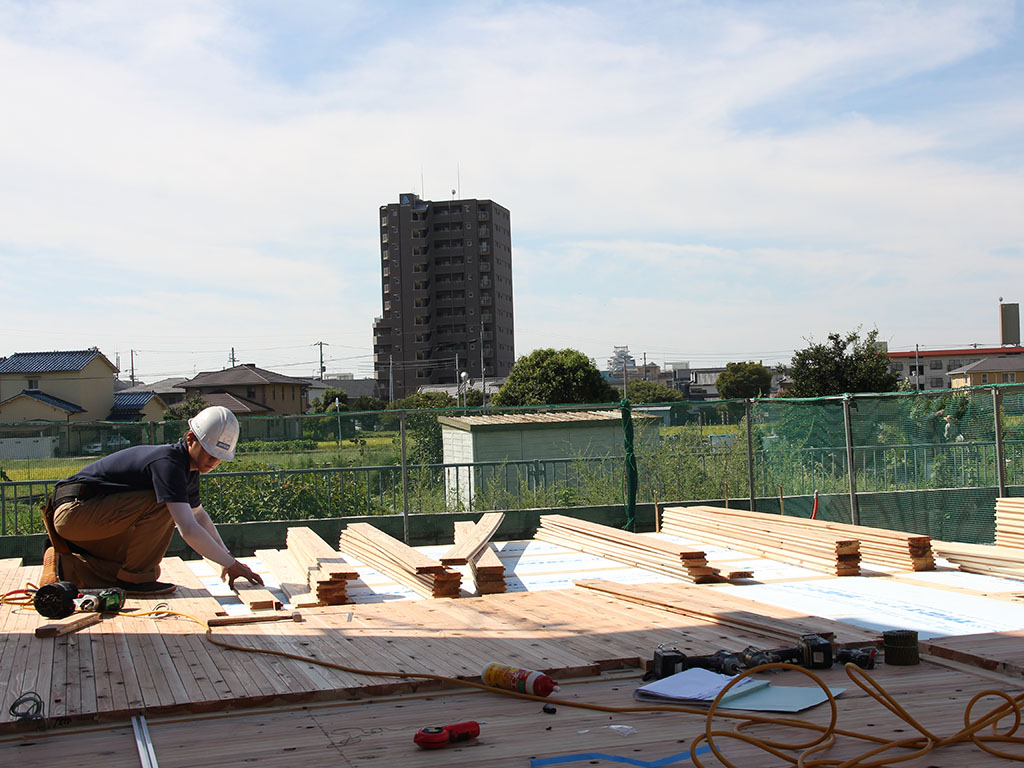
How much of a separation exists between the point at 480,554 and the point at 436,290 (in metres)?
98.4

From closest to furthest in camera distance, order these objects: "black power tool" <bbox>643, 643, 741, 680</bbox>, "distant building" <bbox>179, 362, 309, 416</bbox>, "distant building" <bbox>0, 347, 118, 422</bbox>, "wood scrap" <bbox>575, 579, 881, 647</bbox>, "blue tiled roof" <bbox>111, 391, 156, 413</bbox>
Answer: "black power tool" <bbox>643, 643, 741, 680</bbox>
"wood scrap" <bbox>575, 579, 881, 647</bbox>
"distant building" <bbox>0, 347, 118, 422</bbox>
"blue tiled roof" <bbox>111, 391, 156, 413</bbox>
"distant building" <bbox>179, 362, 309, 416</bbox>

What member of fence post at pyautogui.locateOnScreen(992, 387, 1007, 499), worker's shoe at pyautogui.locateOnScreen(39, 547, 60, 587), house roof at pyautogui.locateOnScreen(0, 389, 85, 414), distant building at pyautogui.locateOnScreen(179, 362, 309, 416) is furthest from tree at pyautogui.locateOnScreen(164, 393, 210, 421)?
fence post at pyautogui.locateOnScreen(992, 387, 1007, 499)

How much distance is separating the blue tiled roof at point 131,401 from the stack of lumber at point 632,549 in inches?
2040

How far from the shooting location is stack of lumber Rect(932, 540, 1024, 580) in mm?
9648

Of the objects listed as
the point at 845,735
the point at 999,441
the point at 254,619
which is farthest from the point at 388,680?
the point at 999,441

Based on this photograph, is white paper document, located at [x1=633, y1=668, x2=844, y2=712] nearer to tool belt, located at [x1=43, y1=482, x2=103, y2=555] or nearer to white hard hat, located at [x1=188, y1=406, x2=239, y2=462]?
white hard hat, located at [x1=188, y1=406, x2=239, y2=462]

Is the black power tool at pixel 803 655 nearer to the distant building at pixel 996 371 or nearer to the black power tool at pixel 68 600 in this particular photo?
the black power tool at pixel 68 600

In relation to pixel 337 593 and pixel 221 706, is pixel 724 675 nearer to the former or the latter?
pixel 221 706

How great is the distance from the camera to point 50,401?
53031 millimetres

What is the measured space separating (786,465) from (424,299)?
94723 millimetres

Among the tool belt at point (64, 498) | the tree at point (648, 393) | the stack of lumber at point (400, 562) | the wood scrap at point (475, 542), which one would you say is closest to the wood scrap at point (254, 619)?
the tool belt at point (64, 498)

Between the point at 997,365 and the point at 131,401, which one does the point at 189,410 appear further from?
the point at 997,365

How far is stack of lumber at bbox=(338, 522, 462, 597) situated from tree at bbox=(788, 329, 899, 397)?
22765 mm

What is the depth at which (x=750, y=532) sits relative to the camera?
12133mm
